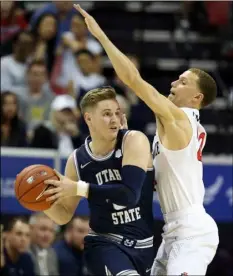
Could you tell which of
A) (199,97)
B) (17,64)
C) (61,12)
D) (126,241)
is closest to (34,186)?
(126,241)

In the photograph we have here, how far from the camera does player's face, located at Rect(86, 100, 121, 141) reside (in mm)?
6062

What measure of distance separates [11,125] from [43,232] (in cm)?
140

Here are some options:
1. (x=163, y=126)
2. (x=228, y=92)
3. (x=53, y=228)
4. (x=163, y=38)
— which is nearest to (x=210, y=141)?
(x=228, y=92)

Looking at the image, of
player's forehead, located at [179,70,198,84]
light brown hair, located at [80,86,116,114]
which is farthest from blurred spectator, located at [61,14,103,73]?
light brown hair, located at [80,86,116,114]

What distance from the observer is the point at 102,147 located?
6191mm

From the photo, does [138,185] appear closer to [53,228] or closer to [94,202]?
[94,202]

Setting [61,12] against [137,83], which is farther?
[61,12]

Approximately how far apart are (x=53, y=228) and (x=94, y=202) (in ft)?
11.3

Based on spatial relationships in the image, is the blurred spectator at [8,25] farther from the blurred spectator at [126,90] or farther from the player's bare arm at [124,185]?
the player's bare arm at [124,185]

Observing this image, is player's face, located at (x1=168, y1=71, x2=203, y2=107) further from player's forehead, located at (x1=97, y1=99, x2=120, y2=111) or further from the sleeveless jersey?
player's forehead, located at (x1=97, y1=99, x2=120, y2=111)

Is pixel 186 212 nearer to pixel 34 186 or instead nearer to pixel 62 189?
pixel 62 189

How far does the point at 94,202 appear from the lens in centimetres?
598

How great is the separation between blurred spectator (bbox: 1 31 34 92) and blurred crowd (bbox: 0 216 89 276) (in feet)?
6.08

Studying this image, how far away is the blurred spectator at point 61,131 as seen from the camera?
9.88m
